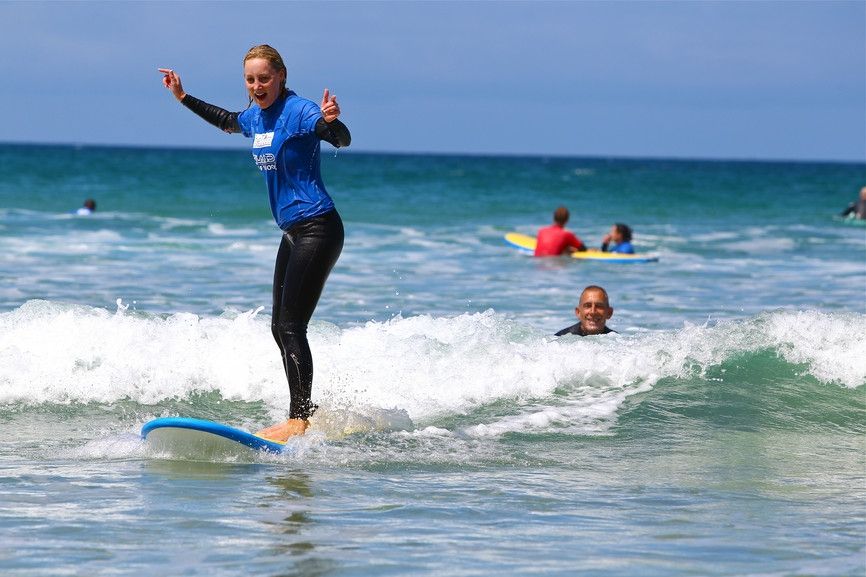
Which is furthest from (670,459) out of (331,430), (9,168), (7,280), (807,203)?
(9,168)

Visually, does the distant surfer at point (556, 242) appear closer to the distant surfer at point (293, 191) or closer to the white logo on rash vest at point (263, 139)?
the distant surfer at point (293, 191)

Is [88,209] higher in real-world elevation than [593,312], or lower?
higher

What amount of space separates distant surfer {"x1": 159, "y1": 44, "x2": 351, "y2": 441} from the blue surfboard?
0.57 feet

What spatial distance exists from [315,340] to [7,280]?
7.10 m

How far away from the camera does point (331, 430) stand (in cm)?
688

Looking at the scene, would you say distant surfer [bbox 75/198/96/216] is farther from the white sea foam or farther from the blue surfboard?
the blue surfboard

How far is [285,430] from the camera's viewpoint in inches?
260

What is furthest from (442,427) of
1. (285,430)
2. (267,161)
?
(267,161)

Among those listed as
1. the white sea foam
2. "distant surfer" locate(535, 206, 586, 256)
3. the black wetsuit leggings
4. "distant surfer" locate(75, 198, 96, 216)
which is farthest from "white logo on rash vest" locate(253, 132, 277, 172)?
"distant surfer" locate(75, 198, 96, 216)

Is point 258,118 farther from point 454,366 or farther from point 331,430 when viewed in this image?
point 454,366

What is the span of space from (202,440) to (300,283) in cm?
93

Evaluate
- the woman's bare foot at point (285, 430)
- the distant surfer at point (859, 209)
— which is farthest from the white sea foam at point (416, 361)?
the distant surfer at point (859, 209)

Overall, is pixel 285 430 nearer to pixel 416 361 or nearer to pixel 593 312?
pixel 416 361

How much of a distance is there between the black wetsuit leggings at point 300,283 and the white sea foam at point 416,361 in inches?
50.5
